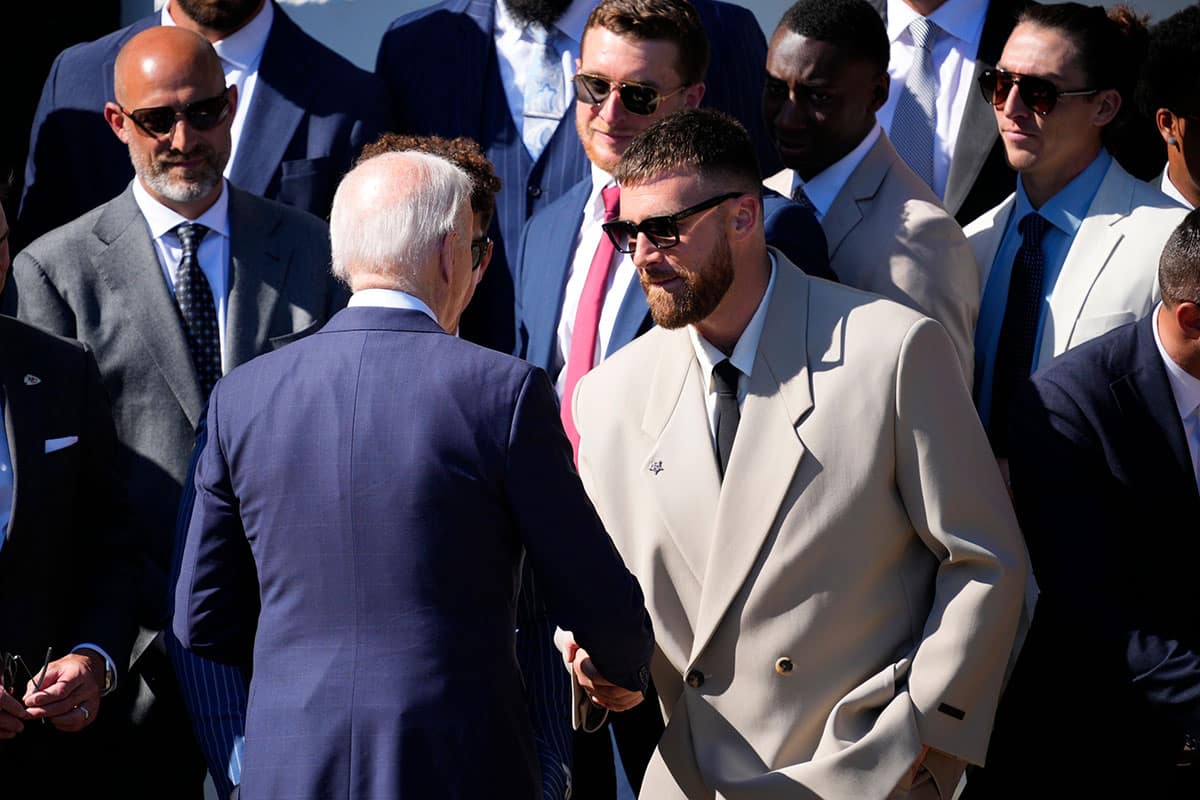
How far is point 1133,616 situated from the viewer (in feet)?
12.3

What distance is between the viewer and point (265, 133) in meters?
5.05

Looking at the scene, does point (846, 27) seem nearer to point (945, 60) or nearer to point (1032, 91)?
point (1032, 91)

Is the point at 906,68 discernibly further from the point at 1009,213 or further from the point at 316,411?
the point at 316,411

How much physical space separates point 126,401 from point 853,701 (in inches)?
79.0

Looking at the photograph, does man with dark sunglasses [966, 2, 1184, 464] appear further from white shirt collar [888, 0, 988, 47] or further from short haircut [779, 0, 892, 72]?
white shirt collar [888, 0, 988, 47]

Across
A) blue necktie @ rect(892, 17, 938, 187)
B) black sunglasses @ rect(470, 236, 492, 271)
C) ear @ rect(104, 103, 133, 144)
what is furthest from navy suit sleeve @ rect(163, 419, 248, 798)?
blue necktie @ rect(892, 17, 938, 187)

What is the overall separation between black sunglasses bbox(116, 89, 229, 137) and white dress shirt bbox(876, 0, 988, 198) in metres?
1.86

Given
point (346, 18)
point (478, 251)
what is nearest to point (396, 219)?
point (478, 251)

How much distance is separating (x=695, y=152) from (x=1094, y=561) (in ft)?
4.02

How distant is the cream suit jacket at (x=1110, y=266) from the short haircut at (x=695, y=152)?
95 cm

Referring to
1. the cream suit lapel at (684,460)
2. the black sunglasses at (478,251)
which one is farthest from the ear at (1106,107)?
the black sunglasses at (478,251)

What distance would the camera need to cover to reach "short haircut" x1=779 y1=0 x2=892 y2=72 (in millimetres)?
4430

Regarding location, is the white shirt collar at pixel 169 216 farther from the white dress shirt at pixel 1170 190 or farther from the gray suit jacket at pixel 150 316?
the white dress shirt at pixel 1170 190

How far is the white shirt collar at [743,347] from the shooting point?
3.67 metres
